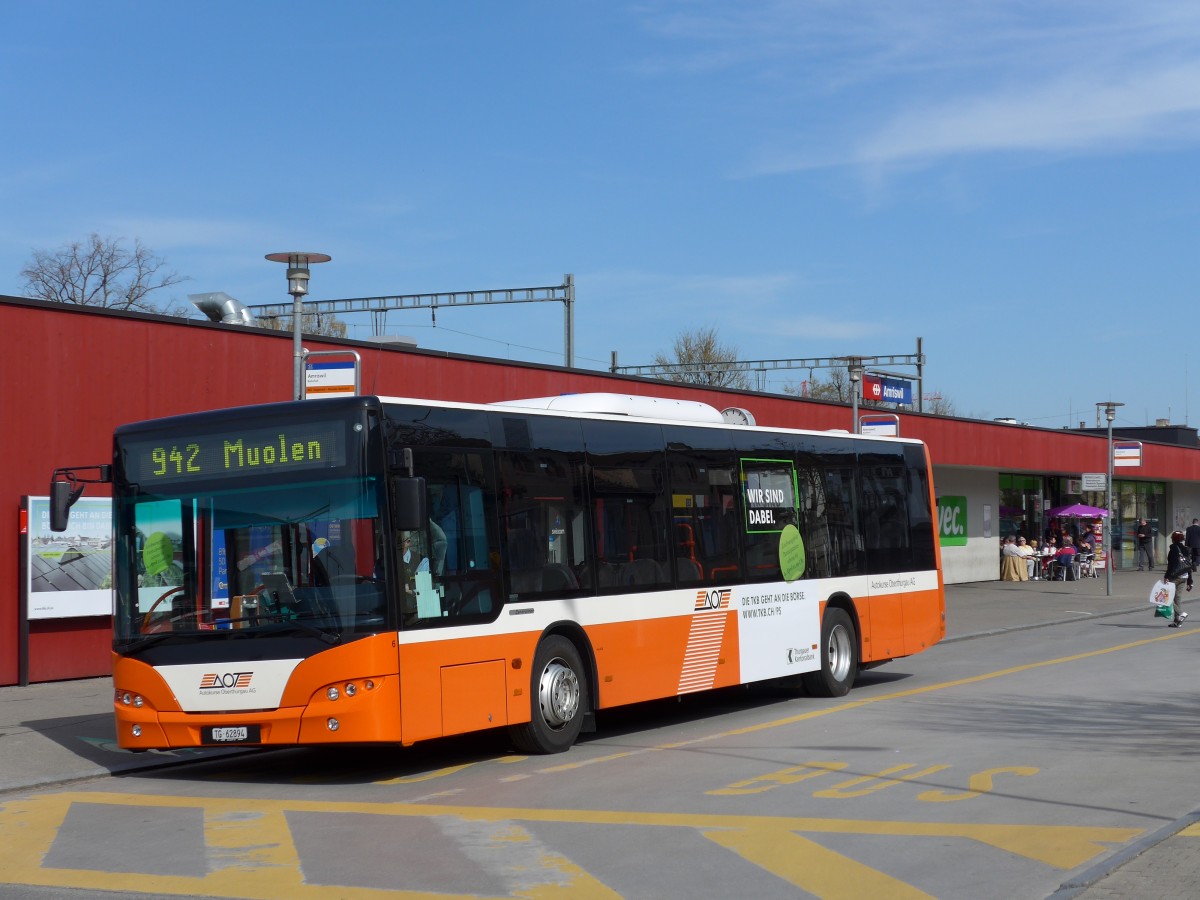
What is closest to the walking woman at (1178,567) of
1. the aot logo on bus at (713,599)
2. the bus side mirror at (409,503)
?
the aot logo on bus at (713,599)

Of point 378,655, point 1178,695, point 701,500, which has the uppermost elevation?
point 701,500

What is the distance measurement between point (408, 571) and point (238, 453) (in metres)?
1.57

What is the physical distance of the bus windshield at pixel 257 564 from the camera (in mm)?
10742

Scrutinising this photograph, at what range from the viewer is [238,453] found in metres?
11.2

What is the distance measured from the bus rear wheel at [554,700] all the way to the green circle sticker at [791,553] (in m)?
3.76

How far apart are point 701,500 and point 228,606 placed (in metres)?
5.20

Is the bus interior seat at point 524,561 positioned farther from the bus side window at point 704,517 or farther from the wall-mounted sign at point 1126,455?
the wall-mounted sign at point 1126,455

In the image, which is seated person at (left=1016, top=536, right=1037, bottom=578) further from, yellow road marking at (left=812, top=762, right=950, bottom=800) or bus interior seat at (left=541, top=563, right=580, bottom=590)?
yellow road marking at (left=812, top=762, right=950, bottom=800)

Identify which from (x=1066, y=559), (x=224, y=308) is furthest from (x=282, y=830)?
(x=1066, y=559)

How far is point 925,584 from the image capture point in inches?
739

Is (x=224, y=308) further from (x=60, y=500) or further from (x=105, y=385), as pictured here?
(x=60, y=500)

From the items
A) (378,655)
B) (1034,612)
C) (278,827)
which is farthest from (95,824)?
(1034,612)

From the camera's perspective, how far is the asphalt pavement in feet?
23.4

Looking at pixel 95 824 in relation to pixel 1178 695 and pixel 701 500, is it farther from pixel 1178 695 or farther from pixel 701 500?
pixel 1178 695
